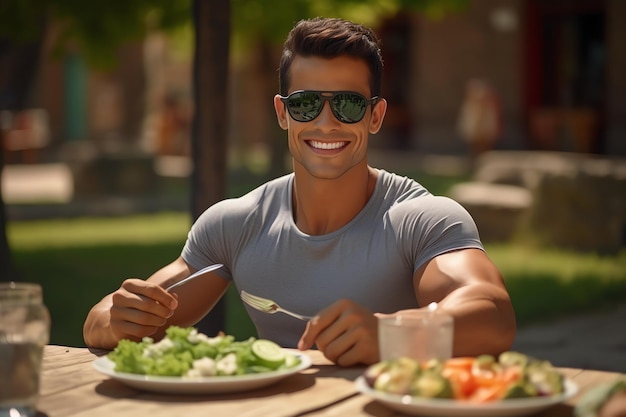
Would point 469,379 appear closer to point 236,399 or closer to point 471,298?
point 236,399

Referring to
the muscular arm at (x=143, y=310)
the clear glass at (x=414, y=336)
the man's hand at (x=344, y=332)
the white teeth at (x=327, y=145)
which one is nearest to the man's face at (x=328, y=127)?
the white teeth at (x=327, y=145)

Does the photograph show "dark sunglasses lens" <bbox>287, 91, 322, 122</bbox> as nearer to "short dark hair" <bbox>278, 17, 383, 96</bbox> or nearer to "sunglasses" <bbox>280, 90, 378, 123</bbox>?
"sunglasses" <bbox>280, 90, 378, 123</bbox>

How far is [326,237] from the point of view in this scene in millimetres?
3299

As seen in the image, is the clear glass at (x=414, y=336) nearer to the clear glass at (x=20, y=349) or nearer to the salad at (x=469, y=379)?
the salad at (x=469, y=379)

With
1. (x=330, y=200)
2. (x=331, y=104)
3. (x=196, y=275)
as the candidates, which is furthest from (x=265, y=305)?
(x=331, y=104)

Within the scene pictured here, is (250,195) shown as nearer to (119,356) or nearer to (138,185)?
(119,356)

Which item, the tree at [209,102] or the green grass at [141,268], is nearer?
the tree at [209,102]

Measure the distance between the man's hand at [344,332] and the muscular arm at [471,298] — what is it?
0.22 m

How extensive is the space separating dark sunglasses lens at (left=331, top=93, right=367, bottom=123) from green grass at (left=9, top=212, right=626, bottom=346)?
16.2 feet

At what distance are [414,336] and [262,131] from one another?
94.1 ft

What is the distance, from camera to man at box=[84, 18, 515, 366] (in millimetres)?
3025

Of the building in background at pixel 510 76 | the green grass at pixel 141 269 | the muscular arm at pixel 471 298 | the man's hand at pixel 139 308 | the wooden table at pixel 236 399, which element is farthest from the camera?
the building in background at pixel 510 76

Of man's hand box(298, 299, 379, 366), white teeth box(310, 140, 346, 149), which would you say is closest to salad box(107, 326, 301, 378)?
man's hand box(298, 299, 379, 366)

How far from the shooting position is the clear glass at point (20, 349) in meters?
2.22
